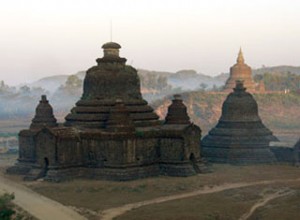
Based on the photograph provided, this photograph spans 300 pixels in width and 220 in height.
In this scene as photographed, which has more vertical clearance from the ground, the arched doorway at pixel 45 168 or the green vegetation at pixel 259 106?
the green vegetation at pixel 259 106

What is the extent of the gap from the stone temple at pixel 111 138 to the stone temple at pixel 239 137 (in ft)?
20.7

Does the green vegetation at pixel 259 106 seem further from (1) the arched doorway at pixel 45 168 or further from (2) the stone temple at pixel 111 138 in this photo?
(1) the arched doorway at pixel 45 168

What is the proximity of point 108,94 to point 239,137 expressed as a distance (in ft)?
41.9

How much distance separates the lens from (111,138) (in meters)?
40.0

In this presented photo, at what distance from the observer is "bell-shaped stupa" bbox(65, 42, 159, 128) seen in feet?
141

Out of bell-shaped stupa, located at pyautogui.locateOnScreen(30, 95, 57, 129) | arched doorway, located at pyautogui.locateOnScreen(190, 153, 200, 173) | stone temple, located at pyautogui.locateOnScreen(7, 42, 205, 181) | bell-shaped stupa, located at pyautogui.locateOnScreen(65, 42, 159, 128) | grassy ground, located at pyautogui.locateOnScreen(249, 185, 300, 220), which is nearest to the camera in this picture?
grassy ground, located at pyautogui.locateOnScreen(249, 185, 300, 220)

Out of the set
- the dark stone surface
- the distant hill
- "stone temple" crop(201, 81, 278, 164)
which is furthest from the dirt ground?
the distant hill

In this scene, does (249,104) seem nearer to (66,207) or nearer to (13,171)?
(13,171)

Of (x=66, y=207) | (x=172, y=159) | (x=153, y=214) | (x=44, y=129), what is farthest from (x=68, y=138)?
(x=153, y=214)

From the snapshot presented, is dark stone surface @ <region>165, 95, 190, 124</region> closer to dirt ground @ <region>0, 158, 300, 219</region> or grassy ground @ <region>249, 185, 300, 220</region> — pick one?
dirt ground @ <region>0, 158, 300, 219</region>

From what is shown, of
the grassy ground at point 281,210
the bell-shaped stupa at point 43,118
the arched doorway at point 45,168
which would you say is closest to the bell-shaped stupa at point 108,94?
the bell-shaped stupa at point 43,118

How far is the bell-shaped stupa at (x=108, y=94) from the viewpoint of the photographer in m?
43.0

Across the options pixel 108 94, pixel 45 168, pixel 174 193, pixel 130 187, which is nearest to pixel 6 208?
pixel 130 187

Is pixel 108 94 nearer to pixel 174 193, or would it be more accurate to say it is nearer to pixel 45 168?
pixel 45 168
